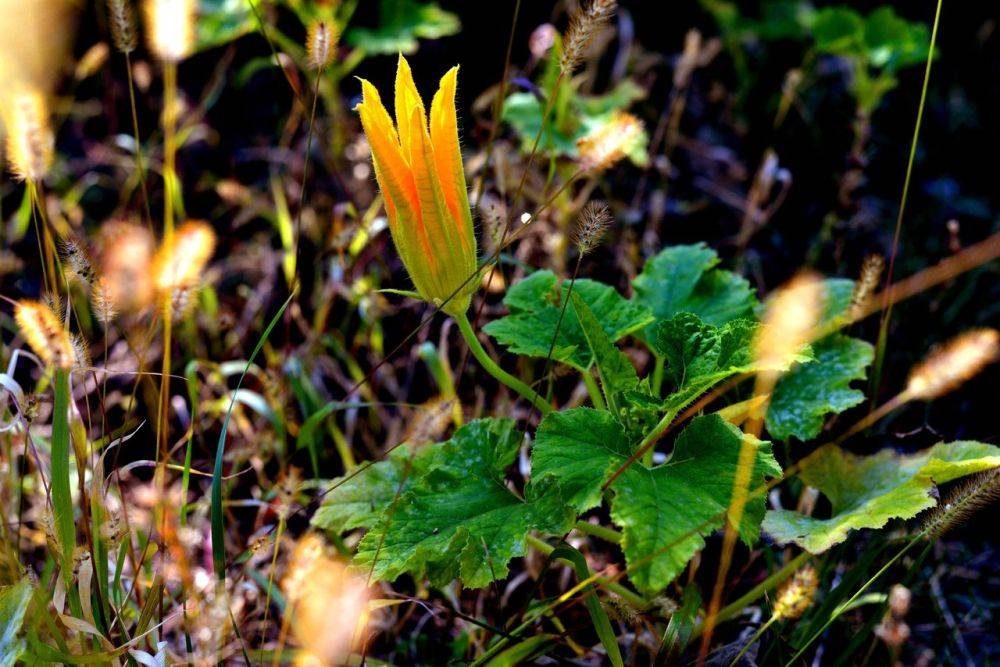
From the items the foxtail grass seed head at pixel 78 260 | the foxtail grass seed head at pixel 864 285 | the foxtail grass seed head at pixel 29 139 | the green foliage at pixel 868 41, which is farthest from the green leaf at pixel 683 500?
the green foliage at pixel 868 41

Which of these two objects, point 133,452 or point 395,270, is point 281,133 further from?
point 133,452

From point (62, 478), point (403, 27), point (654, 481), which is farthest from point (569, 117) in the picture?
point (62, 478)

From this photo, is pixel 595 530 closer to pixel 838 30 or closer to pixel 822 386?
pixel 822 386

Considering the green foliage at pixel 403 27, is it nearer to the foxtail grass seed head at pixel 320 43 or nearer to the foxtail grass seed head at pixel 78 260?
the foxtail grass seed head at pixel 320 43

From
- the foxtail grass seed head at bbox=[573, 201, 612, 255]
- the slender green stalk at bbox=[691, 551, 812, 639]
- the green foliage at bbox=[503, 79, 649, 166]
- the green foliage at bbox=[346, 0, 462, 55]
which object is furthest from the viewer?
the green foliage at bbox=[346, 0, 462, 55]

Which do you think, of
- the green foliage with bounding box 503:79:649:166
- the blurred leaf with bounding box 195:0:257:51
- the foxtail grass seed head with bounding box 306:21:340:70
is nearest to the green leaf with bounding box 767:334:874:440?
the foxtail grass seed head with bounding box 306:21:340:70

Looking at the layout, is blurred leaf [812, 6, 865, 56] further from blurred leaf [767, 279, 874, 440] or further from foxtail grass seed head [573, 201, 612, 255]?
foxtail grass seed head [573, 201, 612, 255]

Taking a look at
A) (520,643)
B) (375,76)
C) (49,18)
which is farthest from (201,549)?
(49,18)
